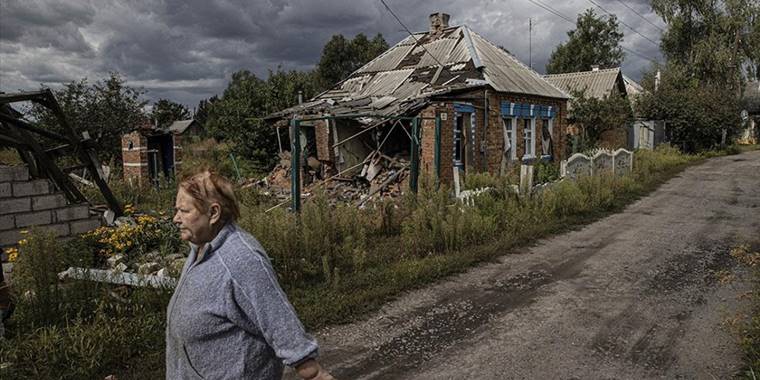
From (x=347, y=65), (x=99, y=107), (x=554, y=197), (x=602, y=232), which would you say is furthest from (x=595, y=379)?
(x=347, y=65)

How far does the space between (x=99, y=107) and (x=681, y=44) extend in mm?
34165

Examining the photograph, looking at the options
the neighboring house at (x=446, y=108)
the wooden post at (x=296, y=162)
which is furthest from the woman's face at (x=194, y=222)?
the neighboring house at (x=446, y=108)

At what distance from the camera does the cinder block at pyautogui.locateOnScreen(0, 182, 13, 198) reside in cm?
726


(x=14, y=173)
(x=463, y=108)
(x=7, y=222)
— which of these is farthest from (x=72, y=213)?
(x=463, y=108)

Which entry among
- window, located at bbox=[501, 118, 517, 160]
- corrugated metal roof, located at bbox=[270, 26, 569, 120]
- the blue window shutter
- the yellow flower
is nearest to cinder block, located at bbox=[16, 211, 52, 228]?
the yellow flower

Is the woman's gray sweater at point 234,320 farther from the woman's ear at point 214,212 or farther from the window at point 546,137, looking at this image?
the window at point 546,137

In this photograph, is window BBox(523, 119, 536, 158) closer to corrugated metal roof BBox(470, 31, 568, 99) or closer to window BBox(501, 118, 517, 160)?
window BBox(501, 118, 517, 160)

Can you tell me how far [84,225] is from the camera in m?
8.04

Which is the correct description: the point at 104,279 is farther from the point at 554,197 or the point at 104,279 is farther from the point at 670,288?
the point at 554,197

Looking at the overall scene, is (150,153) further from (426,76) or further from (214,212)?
(214,212)

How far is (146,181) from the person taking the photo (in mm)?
13453

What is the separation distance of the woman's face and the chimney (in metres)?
18.4

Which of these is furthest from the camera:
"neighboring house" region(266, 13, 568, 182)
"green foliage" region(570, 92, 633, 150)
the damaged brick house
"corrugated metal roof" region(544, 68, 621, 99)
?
"corrugated metal roof" region(544, 68, 621, 99)

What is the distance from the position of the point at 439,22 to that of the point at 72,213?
49.0 feet
